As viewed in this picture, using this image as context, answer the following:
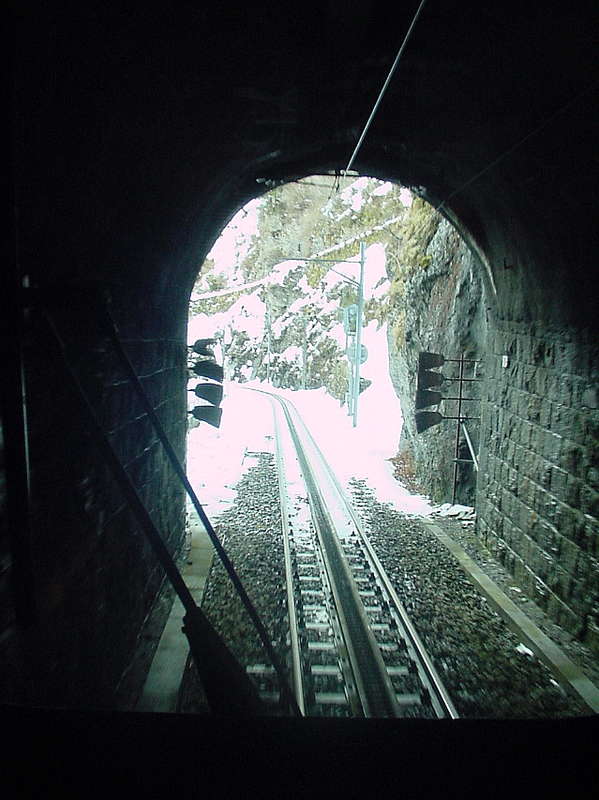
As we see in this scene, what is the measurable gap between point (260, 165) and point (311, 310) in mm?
36757

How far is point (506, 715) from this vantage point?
4.35 metres

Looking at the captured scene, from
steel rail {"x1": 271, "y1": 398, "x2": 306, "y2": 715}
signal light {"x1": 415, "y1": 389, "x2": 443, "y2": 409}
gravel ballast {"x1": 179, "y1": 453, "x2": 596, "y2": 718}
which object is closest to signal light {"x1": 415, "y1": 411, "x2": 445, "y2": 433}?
signal light {"x1": 415, "y1": 389, "x2": 443, "y2": 409}

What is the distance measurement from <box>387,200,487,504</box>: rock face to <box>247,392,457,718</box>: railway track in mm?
2567

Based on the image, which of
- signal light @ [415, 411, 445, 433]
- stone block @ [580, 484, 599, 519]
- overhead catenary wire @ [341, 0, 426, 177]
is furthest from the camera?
signal light @ [415, 411, 445, 433]

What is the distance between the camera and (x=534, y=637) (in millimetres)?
5516

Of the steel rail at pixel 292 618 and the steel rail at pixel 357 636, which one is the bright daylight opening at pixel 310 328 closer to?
the steel rail at pixel 292 618

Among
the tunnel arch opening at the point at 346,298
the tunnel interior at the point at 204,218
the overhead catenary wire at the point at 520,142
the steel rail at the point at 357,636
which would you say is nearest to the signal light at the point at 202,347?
the tunnel interior at the point at 204,218

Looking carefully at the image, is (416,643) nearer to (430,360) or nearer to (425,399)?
(425,399)

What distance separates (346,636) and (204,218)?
17.1ft

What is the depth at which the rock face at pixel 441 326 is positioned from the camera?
34.2 feet

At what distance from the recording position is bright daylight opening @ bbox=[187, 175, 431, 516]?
49.3ft

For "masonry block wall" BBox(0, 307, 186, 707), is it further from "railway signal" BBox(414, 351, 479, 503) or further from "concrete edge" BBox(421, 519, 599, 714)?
"railway signal" BBox(414, 351, 479, 503)

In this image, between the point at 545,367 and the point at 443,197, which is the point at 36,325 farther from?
the point at 443,197

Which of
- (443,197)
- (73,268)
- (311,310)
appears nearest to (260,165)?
(443,197)
